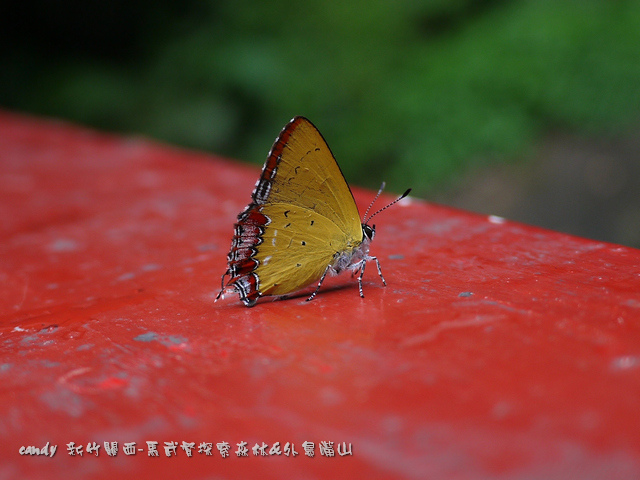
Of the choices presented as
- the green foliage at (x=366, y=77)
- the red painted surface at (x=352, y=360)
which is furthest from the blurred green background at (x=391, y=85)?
the red painted surface at (x=352, y=360)

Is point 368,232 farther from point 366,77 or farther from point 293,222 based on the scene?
point 366,77

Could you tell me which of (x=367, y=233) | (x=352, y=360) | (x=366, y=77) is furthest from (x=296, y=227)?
(x=366, y=77)

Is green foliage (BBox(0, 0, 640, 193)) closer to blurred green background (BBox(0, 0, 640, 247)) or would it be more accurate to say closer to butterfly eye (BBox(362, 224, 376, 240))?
blurred green background (BBox(0, 0, 640, 247))

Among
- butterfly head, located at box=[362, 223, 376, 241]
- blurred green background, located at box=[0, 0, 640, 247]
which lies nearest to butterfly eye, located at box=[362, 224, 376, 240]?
butterfly head, located at box=[362, 223, 376, 241]

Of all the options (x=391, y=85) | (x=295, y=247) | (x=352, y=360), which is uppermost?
(x=391, y=85)

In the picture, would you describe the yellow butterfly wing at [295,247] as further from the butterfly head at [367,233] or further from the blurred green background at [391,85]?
the blurred green background at [391,85]

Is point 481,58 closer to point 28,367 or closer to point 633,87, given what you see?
point 633,87

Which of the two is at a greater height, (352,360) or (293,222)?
(293,222)
